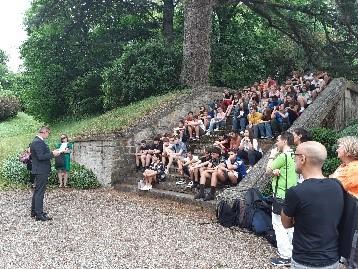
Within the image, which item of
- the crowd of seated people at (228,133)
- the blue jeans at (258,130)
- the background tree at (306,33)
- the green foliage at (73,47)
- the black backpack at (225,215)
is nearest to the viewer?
the black backpack at (225,215)

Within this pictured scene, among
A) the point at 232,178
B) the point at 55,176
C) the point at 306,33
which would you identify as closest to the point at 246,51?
the point at 306,33

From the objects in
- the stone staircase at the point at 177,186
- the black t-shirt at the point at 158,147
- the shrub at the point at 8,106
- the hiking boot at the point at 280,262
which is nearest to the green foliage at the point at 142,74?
the stone staircase at the point at 177,186

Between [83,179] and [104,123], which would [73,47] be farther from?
[83,179]

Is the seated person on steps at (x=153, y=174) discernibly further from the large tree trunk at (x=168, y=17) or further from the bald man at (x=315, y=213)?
the large tree trunk at (x=168, y=17)

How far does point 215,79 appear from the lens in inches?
766

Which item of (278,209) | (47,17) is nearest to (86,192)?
(278,209)

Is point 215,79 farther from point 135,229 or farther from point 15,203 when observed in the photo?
point 135,229

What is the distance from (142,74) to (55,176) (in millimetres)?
5965

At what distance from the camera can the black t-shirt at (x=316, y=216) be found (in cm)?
340

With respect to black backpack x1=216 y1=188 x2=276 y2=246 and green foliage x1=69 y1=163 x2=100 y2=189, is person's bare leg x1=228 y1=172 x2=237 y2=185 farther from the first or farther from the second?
green foliage x1=69 y1=163 x2=100 y2=189

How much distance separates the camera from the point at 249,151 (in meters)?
10.4

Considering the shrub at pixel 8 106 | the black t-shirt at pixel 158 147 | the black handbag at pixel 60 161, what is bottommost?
the black handbag at pixel 60 161

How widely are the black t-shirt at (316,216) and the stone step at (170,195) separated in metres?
5.81

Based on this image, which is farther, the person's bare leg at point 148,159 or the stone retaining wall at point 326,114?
the person's bare leg at point 148,159
